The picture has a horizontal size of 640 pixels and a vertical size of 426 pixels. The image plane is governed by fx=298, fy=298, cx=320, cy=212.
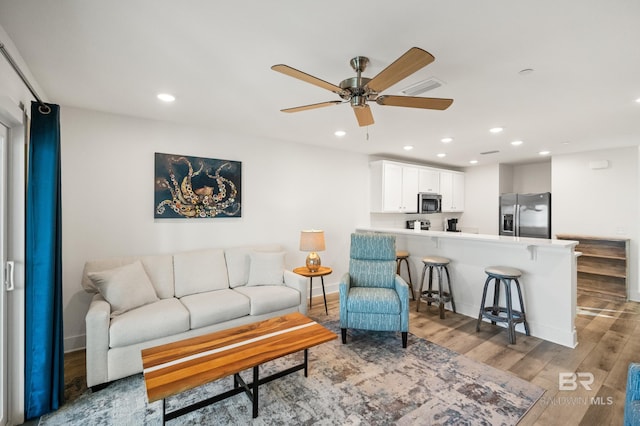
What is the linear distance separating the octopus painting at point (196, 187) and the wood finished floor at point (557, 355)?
172cm

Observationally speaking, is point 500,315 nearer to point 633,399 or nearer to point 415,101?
point 633,399

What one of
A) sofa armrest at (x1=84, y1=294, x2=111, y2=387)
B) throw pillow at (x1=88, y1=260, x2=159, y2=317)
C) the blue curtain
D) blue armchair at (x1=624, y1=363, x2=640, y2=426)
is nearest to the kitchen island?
blue armchair at (x1=624, y1=363, x2=640, y2=426)

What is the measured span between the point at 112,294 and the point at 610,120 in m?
5.31

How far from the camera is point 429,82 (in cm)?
230

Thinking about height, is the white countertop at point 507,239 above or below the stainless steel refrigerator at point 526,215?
below

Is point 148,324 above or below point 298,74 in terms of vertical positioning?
below

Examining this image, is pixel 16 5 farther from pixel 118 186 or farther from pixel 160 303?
pixel 160 303

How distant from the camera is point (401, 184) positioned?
549 centimetres

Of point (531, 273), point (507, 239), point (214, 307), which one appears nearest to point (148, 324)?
point (214, 307)

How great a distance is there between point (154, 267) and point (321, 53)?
8.79 feet

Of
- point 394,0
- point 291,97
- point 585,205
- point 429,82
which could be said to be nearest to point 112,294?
point 291,97

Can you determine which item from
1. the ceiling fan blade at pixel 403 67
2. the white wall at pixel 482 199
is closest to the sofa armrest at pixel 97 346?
the ceiling fan blade at pixel 403 67

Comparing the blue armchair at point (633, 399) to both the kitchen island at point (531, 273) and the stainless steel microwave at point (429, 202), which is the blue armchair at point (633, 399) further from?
the stainless steel microwave at point (429, 202)

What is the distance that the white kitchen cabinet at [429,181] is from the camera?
19.2 ft
